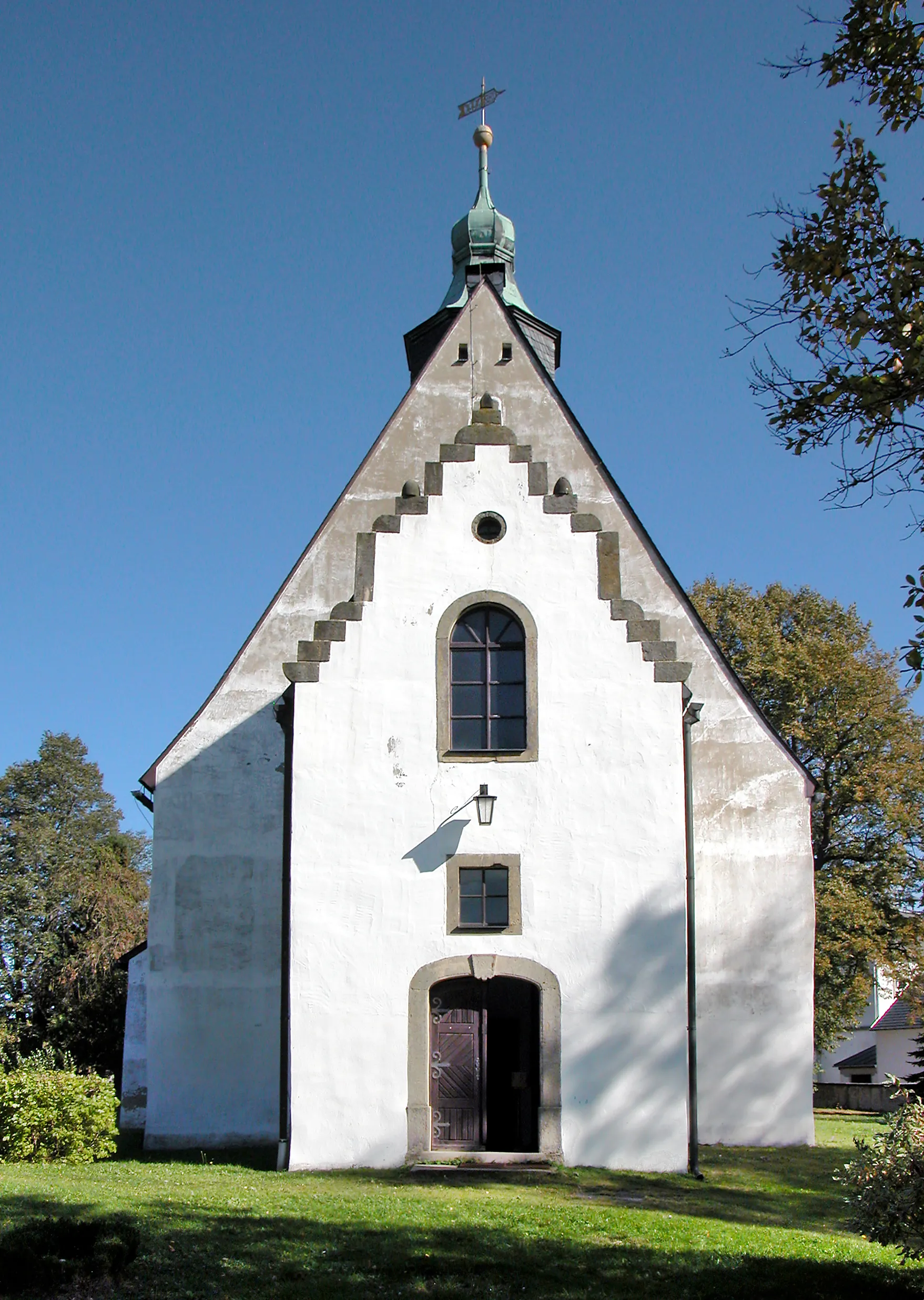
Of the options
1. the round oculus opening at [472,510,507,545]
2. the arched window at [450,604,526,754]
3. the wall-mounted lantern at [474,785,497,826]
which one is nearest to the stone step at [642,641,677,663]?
the arched window at [450,604,526,754]

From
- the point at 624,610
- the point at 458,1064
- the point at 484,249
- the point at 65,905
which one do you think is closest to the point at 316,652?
the point at 624,610

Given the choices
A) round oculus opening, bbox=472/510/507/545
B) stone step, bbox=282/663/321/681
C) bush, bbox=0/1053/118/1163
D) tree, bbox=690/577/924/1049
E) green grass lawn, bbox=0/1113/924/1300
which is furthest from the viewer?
tree, bbox=690/577/924/1049

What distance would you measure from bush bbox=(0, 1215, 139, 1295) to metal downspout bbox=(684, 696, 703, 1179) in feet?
27.5

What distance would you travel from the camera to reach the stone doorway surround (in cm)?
1633

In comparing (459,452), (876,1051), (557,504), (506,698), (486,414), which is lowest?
(876,1051)

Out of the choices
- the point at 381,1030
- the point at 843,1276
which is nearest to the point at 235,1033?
the point at 381,1030

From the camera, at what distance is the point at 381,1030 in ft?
54.6

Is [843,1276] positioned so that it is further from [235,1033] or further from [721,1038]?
[235,1033]

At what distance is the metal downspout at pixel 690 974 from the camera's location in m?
16.6

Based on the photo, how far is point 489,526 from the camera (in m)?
18.2

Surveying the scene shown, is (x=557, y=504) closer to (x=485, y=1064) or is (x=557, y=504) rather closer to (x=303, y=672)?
(x=303, y=672)

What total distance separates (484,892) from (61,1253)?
8.16m

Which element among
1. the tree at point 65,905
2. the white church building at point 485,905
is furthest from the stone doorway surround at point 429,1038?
the tree at point 65,905

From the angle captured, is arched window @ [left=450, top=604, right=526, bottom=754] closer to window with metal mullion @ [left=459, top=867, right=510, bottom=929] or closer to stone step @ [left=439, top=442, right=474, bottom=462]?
window with metal mullion @ [left=459, top=867, right=510, bottom=929]
